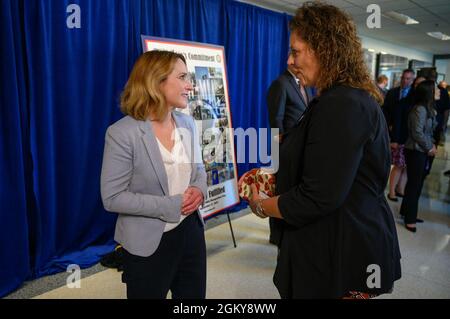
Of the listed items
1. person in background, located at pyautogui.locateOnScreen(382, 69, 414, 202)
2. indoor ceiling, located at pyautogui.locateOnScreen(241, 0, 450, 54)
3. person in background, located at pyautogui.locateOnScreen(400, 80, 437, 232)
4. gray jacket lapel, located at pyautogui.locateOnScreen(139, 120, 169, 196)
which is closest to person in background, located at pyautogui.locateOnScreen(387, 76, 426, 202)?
person in background, located at pyautogui.locateOnScreen(382, 69, 414, 202)

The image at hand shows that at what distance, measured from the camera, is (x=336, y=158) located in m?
0.92

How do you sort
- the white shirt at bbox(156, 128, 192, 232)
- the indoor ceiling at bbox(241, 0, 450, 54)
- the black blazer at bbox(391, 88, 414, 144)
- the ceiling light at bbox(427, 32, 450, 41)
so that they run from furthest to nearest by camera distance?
the ceiling light at bbox(427, 32, 450, 41)
the indoor ceiling at bbox(241, 0, 450, 54)
the black blazer at bbox(391, 88, 414, 144)
the white shirt at bbox(156, 128, 192, 232)

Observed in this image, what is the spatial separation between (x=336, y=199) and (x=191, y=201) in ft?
2.12

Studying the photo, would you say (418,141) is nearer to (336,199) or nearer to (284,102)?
(284,102)

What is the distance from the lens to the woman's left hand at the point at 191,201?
1.40 meters

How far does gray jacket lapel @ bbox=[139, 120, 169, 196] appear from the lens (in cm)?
130

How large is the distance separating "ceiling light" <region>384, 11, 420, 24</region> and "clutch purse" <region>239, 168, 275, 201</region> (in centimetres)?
509

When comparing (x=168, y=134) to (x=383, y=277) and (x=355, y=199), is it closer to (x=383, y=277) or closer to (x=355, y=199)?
(x=355, y=199)

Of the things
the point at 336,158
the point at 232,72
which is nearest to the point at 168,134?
the point at 336,158

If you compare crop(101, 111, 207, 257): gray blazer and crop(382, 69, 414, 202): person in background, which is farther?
crop(382, 69, 414, 202): person in background

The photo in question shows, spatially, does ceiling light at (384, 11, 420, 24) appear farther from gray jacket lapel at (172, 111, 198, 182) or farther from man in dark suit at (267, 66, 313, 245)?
gray jacket lapel at (172, 111, 198, 182)

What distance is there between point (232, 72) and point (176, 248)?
9.61ft

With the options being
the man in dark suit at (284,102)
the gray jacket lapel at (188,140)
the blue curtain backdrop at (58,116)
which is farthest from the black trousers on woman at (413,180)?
the gray jacket lapel at (188,140)

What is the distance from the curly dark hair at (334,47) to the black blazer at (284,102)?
1721 mm
